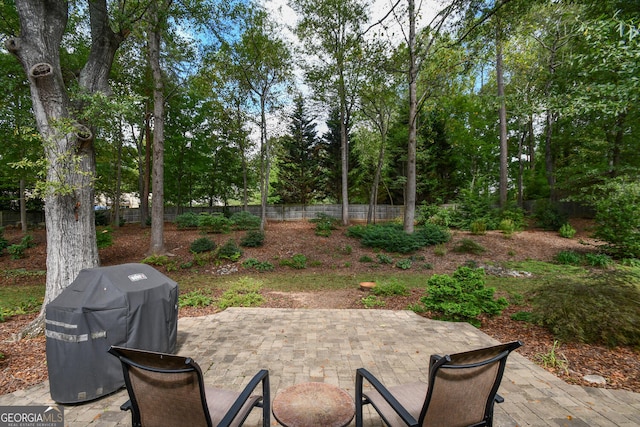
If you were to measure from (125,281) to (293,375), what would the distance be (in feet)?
6.44

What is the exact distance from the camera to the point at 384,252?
10.6 meters

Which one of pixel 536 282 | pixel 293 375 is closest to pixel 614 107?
pixel 536 282

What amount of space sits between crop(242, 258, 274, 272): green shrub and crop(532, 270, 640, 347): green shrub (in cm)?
723

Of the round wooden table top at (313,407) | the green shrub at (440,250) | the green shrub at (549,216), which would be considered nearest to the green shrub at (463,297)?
the round wooden table top at (313,407)

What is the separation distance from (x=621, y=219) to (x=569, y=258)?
5.77 feet

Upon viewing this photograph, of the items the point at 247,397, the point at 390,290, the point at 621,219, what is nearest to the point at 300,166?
the point at 390,290

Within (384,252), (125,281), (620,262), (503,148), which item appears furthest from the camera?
(503,148)

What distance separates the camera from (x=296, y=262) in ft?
31.2

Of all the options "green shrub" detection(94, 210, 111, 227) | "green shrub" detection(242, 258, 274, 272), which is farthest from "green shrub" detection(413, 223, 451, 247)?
"green shrub" detection(94, 210, 111, 227)

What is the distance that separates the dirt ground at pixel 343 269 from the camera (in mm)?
2970

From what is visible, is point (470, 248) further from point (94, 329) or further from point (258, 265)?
point (94, 329)

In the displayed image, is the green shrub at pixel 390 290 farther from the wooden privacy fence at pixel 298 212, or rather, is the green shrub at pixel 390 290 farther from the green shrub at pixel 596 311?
the wooden privacy fence at pixel 298 212

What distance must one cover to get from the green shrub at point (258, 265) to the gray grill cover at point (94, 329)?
21.1 ft

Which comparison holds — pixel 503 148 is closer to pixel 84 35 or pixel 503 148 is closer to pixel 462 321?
pixel 462 321
